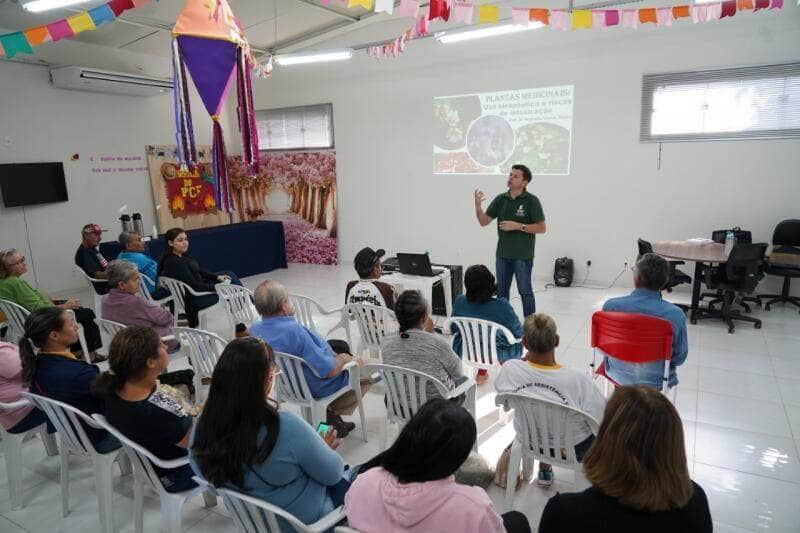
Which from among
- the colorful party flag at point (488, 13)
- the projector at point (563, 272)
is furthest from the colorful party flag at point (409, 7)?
the projector at point (563, 272)

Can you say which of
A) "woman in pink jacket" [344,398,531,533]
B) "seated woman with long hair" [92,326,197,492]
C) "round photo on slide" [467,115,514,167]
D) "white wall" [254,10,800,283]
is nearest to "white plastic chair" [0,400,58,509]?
"seated woman with long hair" [92,326,197,492]

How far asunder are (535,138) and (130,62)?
19.8 ft

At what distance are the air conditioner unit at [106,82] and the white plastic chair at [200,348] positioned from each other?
5181 millimetres

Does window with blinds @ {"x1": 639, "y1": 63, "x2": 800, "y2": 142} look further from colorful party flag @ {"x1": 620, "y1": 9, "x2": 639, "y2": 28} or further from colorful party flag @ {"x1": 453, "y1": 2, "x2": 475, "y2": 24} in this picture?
colorful party flag @ {"x1": 453, "y1": 2, "x2": 475, "y2": 24}

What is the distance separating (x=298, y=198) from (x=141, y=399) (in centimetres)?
685

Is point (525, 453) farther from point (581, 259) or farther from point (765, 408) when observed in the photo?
point (581, 259)

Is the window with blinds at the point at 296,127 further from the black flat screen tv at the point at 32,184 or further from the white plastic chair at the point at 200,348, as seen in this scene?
the white plastic chair at the point at 200,348

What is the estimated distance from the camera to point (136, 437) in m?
1.80

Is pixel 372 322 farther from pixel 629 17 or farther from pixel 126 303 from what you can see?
pixel 629 17

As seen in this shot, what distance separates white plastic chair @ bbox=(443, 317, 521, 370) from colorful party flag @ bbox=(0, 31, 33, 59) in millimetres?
3525

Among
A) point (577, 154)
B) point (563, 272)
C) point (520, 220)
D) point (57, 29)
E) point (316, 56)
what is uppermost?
point (316, 56)

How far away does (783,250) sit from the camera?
486 cm

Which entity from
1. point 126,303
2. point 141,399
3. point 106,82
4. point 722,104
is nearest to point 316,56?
point 106,82

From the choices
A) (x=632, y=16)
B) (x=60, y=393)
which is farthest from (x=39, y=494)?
(x=632, y=16)
